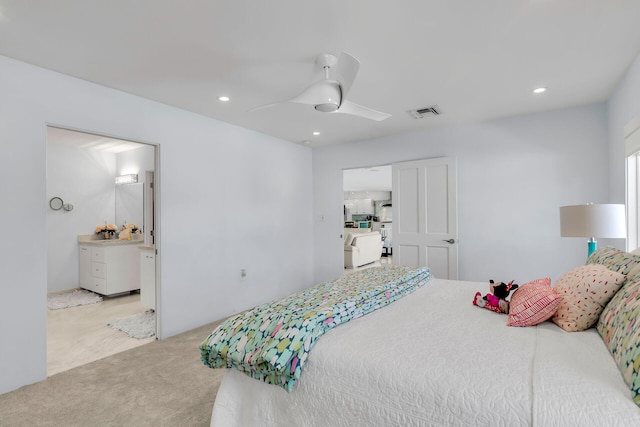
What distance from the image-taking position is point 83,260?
546 centimetres

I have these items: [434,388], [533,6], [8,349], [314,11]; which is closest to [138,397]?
[8,349]

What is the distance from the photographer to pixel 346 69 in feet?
6.66

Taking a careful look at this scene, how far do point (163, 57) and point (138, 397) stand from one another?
244 centimetres

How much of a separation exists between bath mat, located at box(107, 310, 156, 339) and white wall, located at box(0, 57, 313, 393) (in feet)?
1.05

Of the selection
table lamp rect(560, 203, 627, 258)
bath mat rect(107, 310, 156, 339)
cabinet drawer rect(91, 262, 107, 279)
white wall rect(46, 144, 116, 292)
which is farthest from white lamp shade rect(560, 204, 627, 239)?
white wall rect(46, 144, 116, 292)

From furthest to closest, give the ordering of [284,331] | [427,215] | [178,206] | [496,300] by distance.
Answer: [427,215] < [178,206] < [496,300] < [284,331]

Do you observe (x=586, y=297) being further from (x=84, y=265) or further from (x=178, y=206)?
(x=84, y=265)


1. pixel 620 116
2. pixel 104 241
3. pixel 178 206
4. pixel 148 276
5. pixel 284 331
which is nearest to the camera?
pixel 284 331

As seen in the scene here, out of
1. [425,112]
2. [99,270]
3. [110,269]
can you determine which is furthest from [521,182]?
[99,270]

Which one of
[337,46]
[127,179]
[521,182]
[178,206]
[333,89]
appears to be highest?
[337,46]

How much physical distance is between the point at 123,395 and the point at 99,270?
3450 millimetres

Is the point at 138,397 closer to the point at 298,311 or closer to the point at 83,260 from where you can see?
the point at 298,311

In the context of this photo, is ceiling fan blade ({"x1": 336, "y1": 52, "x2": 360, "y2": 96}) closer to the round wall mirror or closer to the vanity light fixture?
the vanity light fixture

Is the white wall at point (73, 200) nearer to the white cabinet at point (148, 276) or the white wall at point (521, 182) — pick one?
the white cabinet at point (148, 276)
